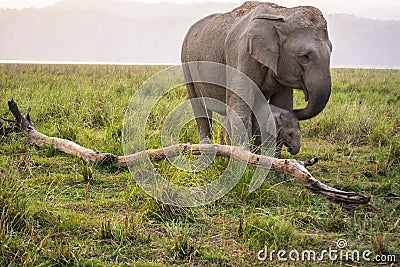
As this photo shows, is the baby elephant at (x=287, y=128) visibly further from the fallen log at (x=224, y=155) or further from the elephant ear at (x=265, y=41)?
the fallen log at (x=224, y=155)

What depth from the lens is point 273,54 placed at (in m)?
5.04

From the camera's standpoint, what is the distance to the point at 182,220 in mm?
3861

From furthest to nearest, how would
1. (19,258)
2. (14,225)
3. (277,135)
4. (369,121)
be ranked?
1. (369,121)
2. (277,135)
3. (14,225)
4. (19,258)

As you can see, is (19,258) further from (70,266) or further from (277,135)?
(277,135)

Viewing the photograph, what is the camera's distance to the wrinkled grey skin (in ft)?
15.8

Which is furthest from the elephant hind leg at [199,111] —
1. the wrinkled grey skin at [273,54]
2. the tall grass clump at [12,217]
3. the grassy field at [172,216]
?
the tall grass clump at [12,217]

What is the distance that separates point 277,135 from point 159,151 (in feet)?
4.07

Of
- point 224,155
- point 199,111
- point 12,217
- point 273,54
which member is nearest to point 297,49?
point 273,54

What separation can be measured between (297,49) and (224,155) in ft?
4.26

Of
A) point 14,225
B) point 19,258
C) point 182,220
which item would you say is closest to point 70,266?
point 19,258

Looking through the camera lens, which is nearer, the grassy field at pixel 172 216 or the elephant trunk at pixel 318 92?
the grassy field at pixel 172 216

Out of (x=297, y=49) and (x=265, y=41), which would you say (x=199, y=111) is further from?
(x=297, y=49)

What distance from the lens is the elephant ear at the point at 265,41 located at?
16.5 ft

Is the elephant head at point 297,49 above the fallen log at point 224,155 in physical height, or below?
above
